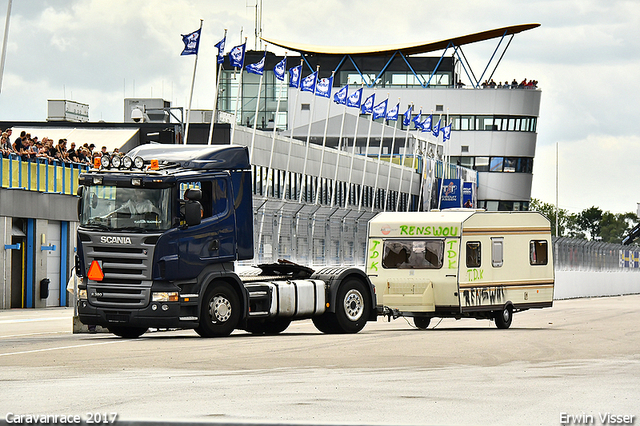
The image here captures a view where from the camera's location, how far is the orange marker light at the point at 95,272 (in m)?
19.2

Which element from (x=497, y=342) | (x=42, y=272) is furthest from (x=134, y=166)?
(x=42, y=272)

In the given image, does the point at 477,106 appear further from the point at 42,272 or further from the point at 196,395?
the point at 196,395

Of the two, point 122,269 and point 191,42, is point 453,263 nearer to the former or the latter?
point 122,269

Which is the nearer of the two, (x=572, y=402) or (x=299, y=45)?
(x=572, y=402)

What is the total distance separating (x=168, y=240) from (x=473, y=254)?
8.58 meters

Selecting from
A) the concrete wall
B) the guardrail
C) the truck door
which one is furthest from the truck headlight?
the concrete wall

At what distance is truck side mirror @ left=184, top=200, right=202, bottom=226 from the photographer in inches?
749

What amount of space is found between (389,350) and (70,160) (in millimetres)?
22688

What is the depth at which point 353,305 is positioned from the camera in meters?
22.2

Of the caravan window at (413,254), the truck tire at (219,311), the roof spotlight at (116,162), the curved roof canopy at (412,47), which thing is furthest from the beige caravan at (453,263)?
the curved roof canopy at (412,47)

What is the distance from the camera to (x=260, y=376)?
1326cm

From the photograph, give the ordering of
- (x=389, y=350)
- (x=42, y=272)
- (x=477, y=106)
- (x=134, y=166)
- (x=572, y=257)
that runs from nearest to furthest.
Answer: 1. (x=389, y=350)
2. (x=134, y=166)
3. (x=42, y=272)
4. (x=572, y=257)
5. (x=477, y=106)

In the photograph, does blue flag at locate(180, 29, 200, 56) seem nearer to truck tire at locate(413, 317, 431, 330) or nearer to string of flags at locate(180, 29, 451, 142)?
string of flags at locate(180, 29, 451, 142)

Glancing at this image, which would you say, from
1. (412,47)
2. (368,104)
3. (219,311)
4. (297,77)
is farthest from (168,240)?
(412,47)
